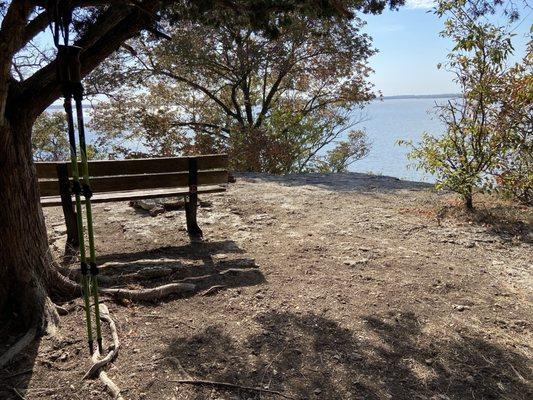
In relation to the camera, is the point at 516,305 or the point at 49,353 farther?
the point at 516,305

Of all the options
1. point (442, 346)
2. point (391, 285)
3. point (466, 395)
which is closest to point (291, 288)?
point (391, 285)

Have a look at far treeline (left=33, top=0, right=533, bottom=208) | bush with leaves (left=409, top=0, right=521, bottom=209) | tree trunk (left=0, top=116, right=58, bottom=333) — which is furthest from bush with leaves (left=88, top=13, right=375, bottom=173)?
tree trunk (left=0, top=116, right=58, bottom=333)

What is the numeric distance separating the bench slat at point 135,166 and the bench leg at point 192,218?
409 millimetres

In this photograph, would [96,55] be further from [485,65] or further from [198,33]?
[198,33]

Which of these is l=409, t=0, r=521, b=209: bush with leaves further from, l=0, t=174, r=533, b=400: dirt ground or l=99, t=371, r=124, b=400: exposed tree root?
l=99, t=371, r=124, b=400: exposed tree root

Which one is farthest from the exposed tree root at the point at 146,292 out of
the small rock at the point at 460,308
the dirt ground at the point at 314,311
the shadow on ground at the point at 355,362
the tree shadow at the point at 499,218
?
Result: the tree shadow at the point at 499,218

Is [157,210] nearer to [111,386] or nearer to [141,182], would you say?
[141,182]

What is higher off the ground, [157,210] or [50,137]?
[50,137]

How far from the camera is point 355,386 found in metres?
2.77

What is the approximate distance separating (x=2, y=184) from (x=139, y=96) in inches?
514

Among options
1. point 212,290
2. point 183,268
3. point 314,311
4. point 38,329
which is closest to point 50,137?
point 183,268

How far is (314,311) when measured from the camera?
3717 millimetres

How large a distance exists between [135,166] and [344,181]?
557 cm

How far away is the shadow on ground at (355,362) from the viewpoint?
2.76 m
